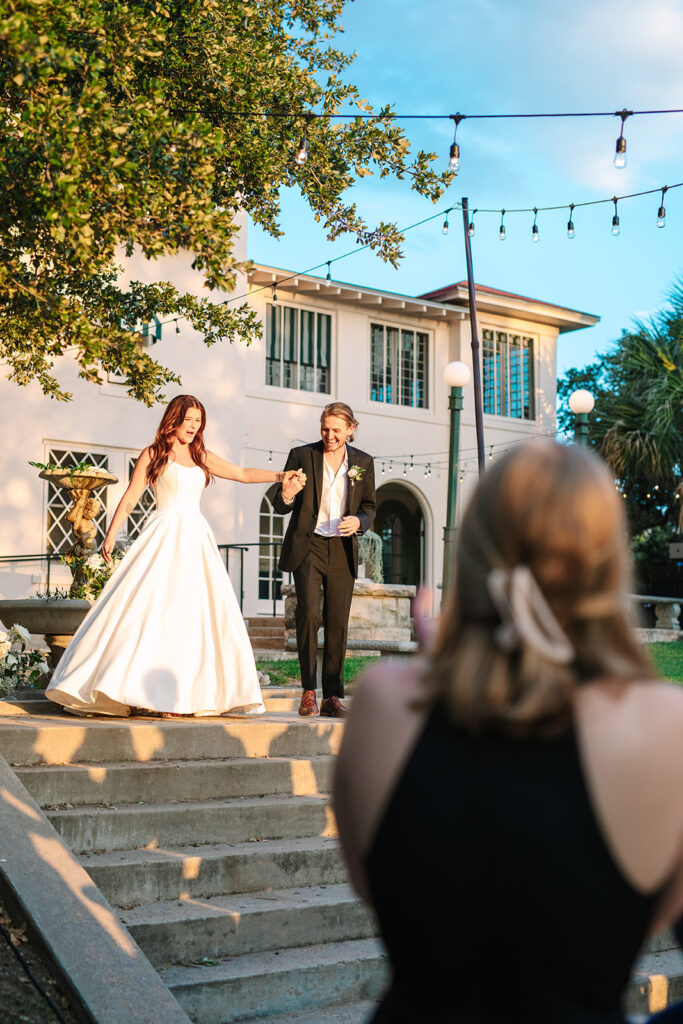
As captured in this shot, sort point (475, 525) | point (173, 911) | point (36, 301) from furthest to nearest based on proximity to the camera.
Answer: point (36, 301), point (173, 911), point (475, 525)

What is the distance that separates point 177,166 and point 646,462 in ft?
63.1

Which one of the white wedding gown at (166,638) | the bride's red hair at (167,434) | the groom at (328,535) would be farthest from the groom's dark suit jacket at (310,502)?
the bride's red hair at (167,434)

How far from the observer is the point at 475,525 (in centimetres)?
160

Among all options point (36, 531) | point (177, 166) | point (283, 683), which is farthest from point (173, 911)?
point (36, 531)

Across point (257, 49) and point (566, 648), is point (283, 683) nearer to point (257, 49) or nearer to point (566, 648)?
point (257, 49)

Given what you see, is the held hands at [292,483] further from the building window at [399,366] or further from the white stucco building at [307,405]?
the building window at [399,366]

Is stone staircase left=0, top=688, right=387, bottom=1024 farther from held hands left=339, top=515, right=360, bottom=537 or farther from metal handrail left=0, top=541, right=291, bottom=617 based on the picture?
metal handrail left=0, top=541, right=291, bottom=617

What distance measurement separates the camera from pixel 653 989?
4855 mm

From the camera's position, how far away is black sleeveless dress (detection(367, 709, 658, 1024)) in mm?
1477

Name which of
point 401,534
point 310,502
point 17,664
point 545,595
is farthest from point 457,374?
point 545,595

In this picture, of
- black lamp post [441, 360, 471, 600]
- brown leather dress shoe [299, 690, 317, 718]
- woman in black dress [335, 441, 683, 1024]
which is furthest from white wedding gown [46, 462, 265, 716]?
black lamp post [441, 360, 471, 600]

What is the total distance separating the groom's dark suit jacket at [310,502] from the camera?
793cm

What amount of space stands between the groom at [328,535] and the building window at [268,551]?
13.1 meters

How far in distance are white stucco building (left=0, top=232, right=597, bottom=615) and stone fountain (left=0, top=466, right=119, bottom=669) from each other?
680 centimetres
